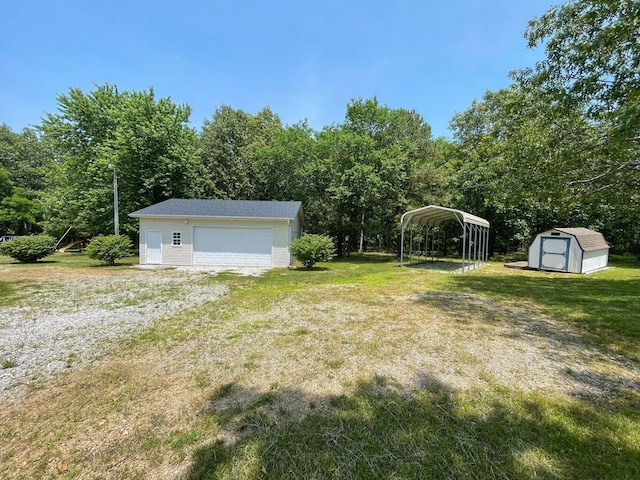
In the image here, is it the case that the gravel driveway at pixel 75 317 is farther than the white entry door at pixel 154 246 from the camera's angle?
No

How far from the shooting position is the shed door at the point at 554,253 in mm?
12766

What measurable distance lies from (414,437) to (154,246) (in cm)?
1449

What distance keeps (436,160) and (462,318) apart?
17407 mm

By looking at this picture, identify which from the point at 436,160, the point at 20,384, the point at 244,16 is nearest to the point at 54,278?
the point at 20,384

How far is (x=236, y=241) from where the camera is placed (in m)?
14.0

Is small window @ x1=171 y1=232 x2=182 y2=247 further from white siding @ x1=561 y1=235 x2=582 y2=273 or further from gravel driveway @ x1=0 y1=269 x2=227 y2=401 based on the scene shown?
white siding @ x1=561 y1=235 x2=582 y2=273

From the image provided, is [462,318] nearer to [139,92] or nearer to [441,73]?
[441,73]

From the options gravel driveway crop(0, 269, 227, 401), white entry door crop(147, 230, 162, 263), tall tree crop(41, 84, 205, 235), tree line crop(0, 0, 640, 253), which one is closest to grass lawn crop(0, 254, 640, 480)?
gravel driveway crop(0, 269, 227, 401)

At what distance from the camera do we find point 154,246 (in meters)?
14.0

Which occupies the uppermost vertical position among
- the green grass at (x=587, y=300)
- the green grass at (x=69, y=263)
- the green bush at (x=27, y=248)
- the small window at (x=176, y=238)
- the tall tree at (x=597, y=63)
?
the tall tree at (x=597, y=63)

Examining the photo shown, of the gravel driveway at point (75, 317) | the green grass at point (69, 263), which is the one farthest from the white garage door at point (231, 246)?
the gravel driveway at point (75, 317)

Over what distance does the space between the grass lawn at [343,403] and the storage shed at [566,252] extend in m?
8.57

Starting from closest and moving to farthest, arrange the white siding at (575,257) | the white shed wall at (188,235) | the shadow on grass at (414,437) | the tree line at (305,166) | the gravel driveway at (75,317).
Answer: the shadow on grass at (414,437)
the gravel driveway at (75,317)
the white siding at (575,257)
the white shed wall at (188,235)
the tree line at (305,166)

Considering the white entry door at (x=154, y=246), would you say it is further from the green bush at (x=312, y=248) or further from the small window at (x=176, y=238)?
the green bush at (x=312, y=248)
